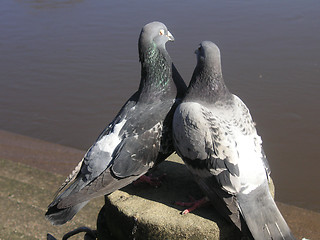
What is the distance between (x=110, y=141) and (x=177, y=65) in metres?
6.31

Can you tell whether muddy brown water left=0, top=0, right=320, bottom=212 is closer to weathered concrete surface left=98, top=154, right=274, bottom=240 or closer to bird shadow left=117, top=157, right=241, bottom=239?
bird shadow left=117, top=157, right=241, bottom=239

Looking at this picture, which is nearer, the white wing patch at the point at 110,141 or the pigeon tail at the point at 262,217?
the pigeon tail at the point at 262,217

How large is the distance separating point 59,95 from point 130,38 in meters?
2.88

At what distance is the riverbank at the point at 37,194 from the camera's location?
5461mm

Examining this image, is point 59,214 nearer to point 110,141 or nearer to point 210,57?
point 110,141

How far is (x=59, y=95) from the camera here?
32.0 feet

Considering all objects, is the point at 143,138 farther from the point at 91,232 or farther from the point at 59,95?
the point at 59,95

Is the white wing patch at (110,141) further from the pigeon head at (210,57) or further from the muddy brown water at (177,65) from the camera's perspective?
the muddy brown water at (177,65)

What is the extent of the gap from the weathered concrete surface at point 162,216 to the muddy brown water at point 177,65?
3.10m

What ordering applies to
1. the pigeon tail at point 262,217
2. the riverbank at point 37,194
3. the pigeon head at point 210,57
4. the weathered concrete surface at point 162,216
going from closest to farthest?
the pigeon tail at point 262,217 < the weathered concrete surface at point 162,216 < the pigeon head at point 210,57 < the riverbank at point 37,194

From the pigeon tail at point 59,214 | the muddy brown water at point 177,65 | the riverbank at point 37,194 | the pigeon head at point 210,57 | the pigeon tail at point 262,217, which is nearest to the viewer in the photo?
the pigeon tail at point 262,217

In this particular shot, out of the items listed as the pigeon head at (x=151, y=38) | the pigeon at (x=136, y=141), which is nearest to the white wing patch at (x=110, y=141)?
the pigeon at (x=136, y=141)

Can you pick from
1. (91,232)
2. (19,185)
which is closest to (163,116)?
(91,232)

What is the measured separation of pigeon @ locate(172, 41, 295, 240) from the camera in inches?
124
